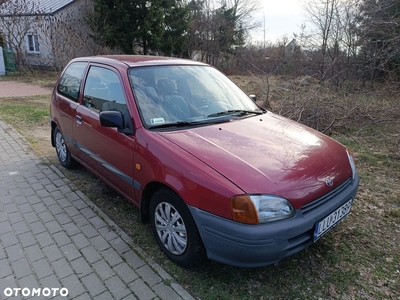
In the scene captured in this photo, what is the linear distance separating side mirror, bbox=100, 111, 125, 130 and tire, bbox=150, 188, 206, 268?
2.52 ft

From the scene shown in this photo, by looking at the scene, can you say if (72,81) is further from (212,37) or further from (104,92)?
(212,37)

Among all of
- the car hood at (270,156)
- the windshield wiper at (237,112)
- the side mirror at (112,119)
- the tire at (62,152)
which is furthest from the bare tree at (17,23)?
the car hood at (270,156)

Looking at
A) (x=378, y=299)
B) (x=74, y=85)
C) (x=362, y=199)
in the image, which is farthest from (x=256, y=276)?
(x=74, y=85)

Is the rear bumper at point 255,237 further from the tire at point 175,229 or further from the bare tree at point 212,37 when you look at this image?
the bare tree at point 212,37

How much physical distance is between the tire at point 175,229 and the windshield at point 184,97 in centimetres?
73

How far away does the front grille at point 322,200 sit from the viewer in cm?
222

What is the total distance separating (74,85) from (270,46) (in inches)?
612

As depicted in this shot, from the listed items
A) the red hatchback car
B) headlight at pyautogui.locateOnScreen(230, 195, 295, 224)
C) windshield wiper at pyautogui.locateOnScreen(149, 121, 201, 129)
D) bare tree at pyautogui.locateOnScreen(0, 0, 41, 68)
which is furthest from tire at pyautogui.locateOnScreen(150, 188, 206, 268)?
bare tree at pyautogui.locateOnScreen(0, 0, 41, 68)

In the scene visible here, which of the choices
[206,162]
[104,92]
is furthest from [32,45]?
[206,162]

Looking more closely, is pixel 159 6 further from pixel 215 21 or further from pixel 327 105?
pixel 327 105

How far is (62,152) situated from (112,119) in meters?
2.37

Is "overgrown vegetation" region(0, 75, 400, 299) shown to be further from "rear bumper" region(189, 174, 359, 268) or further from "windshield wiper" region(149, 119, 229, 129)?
"windshield wiper" region(149, 119, 229, 129)

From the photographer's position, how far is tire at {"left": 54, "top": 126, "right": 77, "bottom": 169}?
4.55m

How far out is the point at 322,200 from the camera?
234 cm
